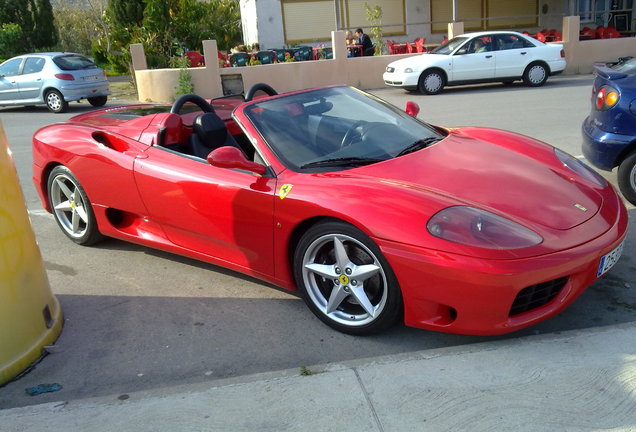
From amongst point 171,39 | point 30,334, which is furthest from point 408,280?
point 171,39

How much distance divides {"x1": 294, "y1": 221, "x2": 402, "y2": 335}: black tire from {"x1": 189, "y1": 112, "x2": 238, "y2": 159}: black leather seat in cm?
135

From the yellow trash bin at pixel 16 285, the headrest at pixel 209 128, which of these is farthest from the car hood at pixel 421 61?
the yellow trash bin at pixel 16 285

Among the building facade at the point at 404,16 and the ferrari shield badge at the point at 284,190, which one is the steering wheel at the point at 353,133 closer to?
the ferrari shield badge at the point at 284,190

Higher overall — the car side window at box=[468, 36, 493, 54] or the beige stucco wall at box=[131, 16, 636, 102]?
the car side window at box=[468, 36, 493, 54]

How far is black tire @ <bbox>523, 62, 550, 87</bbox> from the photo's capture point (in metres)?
15.5

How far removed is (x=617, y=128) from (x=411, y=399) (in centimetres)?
371

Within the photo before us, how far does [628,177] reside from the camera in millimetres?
5164

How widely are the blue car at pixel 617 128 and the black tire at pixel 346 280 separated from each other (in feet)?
10.2

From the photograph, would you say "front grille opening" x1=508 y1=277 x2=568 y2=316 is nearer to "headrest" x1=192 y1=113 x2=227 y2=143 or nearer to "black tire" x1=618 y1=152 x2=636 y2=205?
"headrest" x1=192 y1=113 x2=227 y2=143

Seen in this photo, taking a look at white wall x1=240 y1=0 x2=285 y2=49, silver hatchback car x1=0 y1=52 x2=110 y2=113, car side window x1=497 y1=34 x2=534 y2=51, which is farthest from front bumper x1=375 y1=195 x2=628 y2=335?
white wall x1=240 y1=0 x2=285 y2=49

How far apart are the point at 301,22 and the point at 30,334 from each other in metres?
24.1

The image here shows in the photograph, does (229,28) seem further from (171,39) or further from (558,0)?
(558,0)

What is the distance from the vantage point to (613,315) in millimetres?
3465

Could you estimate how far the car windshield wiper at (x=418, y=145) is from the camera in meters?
3.85
